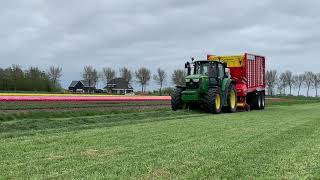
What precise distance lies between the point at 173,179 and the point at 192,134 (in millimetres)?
6255

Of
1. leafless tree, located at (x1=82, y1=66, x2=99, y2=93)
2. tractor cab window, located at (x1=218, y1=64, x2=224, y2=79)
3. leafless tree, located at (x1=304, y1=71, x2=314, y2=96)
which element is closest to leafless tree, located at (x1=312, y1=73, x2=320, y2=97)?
leafless tree, located at (x1=304, y1=71, x2=314, y2=96)

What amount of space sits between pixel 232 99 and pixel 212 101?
353cm

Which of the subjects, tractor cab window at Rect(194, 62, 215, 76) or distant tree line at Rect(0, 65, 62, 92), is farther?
distant tree line at Rect(0, 65, 62, 92)

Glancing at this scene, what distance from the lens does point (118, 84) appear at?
128 meters

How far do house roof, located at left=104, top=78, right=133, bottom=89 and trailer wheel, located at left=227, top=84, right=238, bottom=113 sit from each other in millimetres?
98331

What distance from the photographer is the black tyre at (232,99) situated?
2792 centimetres

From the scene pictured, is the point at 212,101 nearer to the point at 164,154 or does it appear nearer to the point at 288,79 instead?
the point at 164,154

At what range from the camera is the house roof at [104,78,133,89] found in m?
126

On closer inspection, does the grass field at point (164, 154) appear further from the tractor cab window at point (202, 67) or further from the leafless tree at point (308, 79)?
the leafless tree at point (308, 79)

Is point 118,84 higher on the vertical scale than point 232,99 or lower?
higher

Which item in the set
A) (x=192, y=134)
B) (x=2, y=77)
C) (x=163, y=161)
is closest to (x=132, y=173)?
(x=163, y=161)

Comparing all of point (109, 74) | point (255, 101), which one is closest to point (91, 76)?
point (109, 74)

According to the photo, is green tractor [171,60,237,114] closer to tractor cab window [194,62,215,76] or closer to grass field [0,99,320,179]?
tractor cab window [194,62,215,76]

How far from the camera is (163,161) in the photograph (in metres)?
8.69
